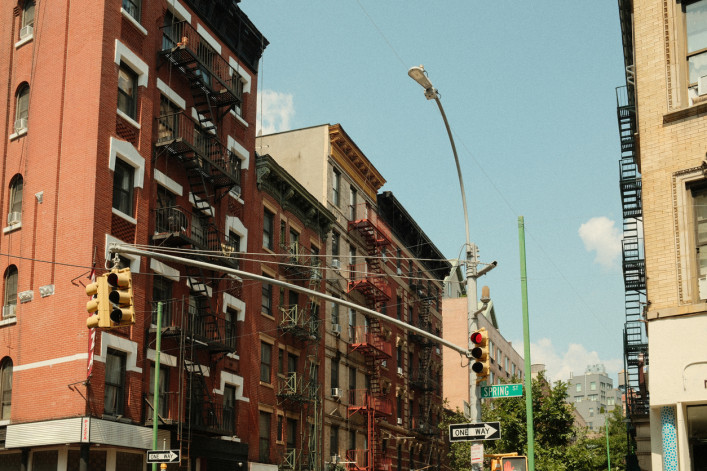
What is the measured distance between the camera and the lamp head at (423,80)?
20.0 metres

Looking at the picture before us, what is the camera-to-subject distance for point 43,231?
3111 centimetres

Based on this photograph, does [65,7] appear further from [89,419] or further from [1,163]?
[89,419]

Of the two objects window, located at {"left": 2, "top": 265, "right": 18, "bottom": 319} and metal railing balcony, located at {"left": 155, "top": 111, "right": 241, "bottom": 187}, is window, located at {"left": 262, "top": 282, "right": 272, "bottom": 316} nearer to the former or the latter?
metal railing balcony, located at {"left": 155, "top": 111, "right": 241, "bottom": 187}

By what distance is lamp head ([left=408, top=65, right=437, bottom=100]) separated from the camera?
789 inches

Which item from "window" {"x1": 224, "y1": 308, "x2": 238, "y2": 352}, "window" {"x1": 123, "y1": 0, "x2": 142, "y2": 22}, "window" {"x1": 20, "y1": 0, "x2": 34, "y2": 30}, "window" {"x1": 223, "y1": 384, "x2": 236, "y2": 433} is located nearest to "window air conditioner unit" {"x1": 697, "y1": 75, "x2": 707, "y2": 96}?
"window" {"x1": 123, "y1": 0, "x2": 142, "y2": 22}

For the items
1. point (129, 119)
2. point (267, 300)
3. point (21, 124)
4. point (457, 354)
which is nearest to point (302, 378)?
point (267, 300)

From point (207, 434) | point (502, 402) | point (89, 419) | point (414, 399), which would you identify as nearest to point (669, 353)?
point (89, 419)

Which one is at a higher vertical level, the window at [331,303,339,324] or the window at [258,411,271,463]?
the window at [331,303,339,324]

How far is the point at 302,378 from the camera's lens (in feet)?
147

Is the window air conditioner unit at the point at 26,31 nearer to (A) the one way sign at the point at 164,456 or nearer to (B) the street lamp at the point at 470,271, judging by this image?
(A) the one way sign at the point at 164,456

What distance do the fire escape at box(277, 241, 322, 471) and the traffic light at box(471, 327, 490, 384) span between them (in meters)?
22.9

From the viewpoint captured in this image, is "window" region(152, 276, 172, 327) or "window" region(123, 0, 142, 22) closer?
"window" region(152, 276, 172, 327)

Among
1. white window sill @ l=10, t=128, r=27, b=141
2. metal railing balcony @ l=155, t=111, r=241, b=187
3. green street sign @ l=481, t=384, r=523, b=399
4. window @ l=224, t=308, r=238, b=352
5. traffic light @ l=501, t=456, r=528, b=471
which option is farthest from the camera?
window @ l=224, t=308, r=238, b=352

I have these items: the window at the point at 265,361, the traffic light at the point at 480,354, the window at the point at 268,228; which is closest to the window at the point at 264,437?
the window at the point at 265,361
